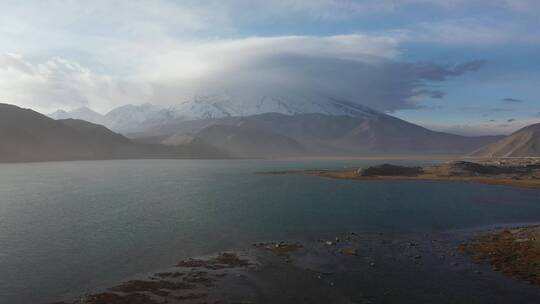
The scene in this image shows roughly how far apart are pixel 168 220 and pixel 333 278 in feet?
110

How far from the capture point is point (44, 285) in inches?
1342

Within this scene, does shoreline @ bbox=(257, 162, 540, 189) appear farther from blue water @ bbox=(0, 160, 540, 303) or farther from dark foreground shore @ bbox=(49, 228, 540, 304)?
dark foreground shore @ bbox=(49, 228, 540, 304)

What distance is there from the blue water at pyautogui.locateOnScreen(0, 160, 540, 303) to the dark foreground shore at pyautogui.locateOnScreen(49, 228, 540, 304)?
4.16 meters

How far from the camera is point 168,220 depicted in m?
62.9

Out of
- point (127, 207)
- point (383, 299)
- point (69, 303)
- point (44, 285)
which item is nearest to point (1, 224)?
point (127, 207)

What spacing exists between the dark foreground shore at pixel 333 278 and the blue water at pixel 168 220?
416 centimetres

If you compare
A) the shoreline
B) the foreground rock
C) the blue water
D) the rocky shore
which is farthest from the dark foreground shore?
the rocky shore

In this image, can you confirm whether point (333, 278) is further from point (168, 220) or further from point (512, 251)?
point (168, 220)

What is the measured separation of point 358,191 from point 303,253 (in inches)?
2543

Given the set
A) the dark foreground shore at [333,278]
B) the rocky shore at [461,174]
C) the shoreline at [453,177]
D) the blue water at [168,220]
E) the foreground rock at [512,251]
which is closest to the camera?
the dark foreground shore at [333,278]

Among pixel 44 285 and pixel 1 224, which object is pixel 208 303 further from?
pixel 1 224

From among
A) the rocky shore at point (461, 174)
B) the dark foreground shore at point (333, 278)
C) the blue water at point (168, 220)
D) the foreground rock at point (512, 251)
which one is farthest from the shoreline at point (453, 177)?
the dark foreground shore at point (333, 278)

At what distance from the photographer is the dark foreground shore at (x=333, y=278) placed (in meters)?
31.7

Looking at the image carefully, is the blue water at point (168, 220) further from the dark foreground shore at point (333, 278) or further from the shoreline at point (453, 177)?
the shoreline at point (453, 177)
